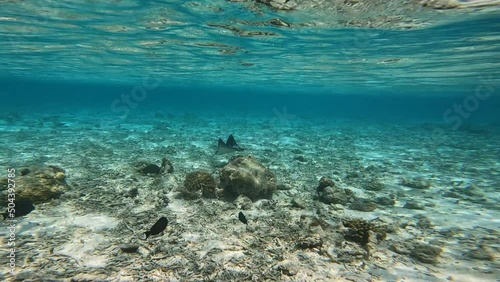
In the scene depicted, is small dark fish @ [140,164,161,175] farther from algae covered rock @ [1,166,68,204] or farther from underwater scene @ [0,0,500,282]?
algae covered rock @ [1,166,68,204]

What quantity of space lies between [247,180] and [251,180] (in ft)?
0.43

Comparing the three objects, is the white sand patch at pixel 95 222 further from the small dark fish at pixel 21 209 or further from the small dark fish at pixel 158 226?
the small dark fish at pixel 158 226

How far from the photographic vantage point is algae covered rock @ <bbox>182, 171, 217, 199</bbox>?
28.1ft

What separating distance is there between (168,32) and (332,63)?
14.8 m

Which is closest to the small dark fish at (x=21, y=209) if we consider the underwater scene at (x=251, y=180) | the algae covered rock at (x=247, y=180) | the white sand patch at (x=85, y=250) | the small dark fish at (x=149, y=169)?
the underwater scene at (x=251, y=180)

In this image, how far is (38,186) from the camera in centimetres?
775

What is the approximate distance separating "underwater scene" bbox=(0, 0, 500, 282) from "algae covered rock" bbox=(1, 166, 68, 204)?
39 millimetres

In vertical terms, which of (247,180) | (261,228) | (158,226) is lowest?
(261,228)

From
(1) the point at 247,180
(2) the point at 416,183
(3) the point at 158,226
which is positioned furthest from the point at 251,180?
(2) the point at 416,183

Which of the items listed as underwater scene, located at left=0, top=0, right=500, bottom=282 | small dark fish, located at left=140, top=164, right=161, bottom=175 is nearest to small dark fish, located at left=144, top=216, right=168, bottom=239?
underwater scene, located at left=0, top=0, right=500, bottom=282

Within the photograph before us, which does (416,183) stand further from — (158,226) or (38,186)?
(38,186)

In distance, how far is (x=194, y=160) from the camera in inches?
538

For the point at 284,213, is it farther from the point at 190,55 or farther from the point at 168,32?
the point at 190,55

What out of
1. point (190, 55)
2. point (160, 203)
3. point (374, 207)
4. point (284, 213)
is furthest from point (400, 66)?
point (160, 203)
